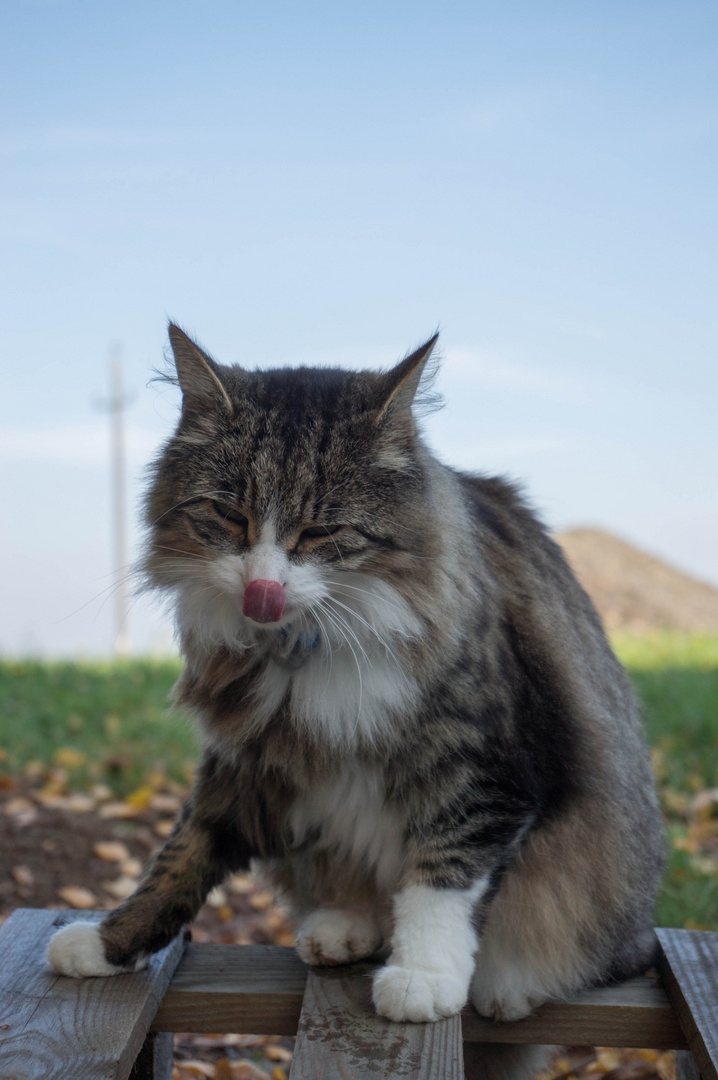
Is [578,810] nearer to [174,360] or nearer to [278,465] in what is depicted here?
[278,465]

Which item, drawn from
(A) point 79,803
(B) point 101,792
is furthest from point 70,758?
(A) point 79,803

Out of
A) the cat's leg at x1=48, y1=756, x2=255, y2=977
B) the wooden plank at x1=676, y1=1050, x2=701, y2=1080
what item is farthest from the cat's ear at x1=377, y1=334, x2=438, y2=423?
the wooden plank at x1=676, y1=1050, x2=701, y2=1080

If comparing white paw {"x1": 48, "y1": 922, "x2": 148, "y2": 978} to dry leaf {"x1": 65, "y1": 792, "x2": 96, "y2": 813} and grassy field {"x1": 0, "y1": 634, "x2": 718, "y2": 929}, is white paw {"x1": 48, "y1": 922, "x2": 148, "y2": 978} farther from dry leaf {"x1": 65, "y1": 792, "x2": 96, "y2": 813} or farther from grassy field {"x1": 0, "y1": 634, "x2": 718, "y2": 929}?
dry leaf {"x1": 65, "y1": 792, "x2": 96, "y2": 813}

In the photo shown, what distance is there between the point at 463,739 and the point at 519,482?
0.82m

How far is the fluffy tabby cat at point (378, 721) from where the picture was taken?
175 centimetres

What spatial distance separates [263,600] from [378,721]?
1.12 ft

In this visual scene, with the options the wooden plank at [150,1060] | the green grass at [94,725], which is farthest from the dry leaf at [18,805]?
the wooden plank at [150,1060]

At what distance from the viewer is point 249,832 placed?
78.7 inches

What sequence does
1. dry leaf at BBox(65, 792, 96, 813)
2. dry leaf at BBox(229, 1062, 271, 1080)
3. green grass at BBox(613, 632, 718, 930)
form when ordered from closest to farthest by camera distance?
dry leaf at BBox(229, 1062, 271, 1080) < green grass at BBox(613, 632, 718, 930) < dry leaf at BBox(65, 792, 96, 813)

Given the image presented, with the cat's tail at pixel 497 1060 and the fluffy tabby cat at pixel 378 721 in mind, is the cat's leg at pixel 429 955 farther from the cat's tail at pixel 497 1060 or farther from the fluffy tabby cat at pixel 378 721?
the cat's tail at pixel 497 1060

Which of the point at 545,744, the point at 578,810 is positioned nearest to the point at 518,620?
the point at 545,744

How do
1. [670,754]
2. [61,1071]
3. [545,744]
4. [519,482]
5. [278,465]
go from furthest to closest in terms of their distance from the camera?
[670,754] < [519,482] < [545,744] < [278,465] < [61,1071]

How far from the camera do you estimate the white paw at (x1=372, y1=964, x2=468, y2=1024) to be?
1.65m

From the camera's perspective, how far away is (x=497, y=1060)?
208 centimetres
